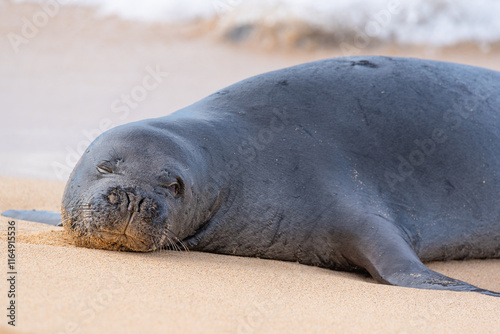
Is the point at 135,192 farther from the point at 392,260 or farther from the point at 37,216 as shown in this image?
the point at 37,216

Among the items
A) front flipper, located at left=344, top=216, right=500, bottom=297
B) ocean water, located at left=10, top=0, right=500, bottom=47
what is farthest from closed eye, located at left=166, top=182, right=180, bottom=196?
ocean water, located at left=10, top=0, right=500, bottom=47

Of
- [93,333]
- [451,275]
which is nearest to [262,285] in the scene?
[93,333]

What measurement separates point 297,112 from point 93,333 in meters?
2.51

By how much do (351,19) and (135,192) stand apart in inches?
575

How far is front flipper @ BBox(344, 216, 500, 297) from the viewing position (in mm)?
3512

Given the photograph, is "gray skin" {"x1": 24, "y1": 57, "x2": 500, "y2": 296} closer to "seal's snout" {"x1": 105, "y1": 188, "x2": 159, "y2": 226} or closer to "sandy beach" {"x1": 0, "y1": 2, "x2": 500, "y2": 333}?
"seal's snout" {"x1": 105, "y1": 188, "x2": 159, "y2": 226}

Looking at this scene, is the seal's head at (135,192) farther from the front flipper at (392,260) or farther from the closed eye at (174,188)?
the front flipper at (392,260)

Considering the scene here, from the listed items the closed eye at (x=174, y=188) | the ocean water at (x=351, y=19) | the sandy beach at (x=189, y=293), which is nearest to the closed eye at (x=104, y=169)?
the closed eye at (x=174, y=188)

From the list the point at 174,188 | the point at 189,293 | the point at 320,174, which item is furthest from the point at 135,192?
the point at 320,174

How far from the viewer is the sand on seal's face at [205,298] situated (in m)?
2.41

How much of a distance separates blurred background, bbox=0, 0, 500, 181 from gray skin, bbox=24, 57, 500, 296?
722 cm

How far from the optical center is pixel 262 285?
3211mm

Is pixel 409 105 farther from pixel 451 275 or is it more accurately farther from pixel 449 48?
pixel 449 48

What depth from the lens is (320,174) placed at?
13.8ft
